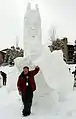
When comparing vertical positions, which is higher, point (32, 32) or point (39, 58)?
point (32, 32)

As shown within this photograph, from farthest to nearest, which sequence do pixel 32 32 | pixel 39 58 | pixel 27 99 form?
1. pixel 32 32
2. pixel 39 58
3. pixel 27 99

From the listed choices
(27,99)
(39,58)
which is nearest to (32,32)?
(39,58)

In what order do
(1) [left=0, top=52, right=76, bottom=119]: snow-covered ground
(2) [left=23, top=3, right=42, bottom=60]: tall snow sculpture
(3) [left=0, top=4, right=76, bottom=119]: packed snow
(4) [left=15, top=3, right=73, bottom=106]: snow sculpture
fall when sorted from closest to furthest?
1. (1) [left=0, top=52, right=76, bottom=119]: snow-covered ground
2. (3) [left=0, top=4, right=76, bottom=119]: packed snow
3. (4) [left=15, top=3, right=73, bottom=106]: snow sculpture
4. (2) [left=23, top=3, right=42, bottom=60]: tall snow sculpture

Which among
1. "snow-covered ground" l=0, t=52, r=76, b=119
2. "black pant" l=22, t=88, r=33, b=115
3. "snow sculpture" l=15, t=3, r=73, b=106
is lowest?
"snow-covered ground" l=0, t=52, r=76, b=119

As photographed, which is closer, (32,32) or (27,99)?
(27,99)

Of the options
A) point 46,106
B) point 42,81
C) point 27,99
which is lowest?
point 46,106

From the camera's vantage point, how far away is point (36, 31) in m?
11.6

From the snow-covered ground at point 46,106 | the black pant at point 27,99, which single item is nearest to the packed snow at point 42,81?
the snow-covered ground at point 46,106

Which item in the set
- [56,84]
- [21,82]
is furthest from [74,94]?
[21,82]

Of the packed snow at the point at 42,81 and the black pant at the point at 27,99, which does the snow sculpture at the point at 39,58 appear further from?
the black pant at the point at 27,99

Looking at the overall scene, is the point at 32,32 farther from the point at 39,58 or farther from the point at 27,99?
the point at 27,99

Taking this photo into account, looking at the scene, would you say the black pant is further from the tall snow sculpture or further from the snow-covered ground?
the tall snow sculpture

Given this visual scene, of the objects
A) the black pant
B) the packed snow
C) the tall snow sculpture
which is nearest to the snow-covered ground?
the packed snow

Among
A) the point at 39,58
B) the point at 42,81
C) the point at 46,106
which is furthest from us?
the point at 39,58
